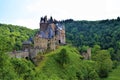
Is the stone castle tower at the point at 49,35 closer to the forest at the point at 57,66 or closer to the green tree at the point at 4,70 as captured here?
the forest at the point at 57,66

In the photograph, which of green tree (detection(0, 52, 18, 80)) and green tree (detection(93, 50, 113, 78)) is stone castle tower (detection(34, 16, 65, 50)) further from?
green tree (detection(0, 52, 18, 80))

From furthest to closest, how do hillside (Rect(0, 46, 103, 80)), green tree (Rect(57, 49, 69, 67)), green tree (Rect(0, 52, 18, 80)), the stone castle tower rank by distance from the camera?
the stone castle tower
green tree (Rect(57, 49, 69, 67))
hillside (Rect(0, 46, 103, 80))
green tree (Rect(0, 52, 18, 80))

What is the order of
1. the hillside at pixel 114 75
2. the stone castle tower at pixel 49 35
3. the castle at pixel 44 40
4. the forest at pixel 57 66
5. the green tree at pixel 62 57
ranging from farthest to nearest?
the hillside at pixel 114 75 → the stone castle tower at pixel 49 35 → the green tree at pixel 62 57 → the castle at pixel 44 40 → the forest at pixel 57 66

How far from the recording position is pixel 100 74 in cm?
11944

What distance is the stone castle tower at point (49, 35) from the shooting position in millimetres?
100375

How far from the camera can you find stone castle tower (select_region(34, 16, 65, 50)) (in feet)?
329

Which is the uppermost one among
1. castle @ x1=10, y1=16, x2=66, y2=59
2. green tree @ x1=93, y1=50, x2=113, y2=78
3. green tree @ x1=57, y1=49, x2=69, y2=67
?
castle @ x1=10, y1=16, x2=66, y2=59

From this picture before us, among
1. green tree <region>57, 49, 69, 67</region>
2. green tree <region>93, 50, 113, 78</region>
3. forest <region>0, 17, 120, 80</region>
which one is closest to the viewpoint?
forest <region>0, 17, 120, 80</region>

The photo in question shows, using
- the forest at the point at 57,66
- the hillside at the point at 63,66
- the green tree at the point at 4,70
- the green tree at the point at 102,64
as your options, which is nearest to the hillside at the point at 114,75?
the forest at the point at 57,66

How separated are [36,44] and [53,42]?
16.4 feet

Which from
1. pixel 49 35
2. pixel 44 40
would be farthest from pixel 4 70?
pixel 49 35

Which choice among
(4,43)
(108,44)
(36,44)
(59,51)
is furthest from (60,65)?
(108,44)

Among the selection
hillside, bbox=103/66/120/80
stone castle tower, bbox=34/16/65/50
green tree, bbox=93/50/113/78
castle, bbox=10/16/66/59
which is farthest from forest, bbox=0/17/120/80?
stone castle tower, bbox=34/16/65/50

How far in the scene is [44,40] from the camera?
101312 mm
